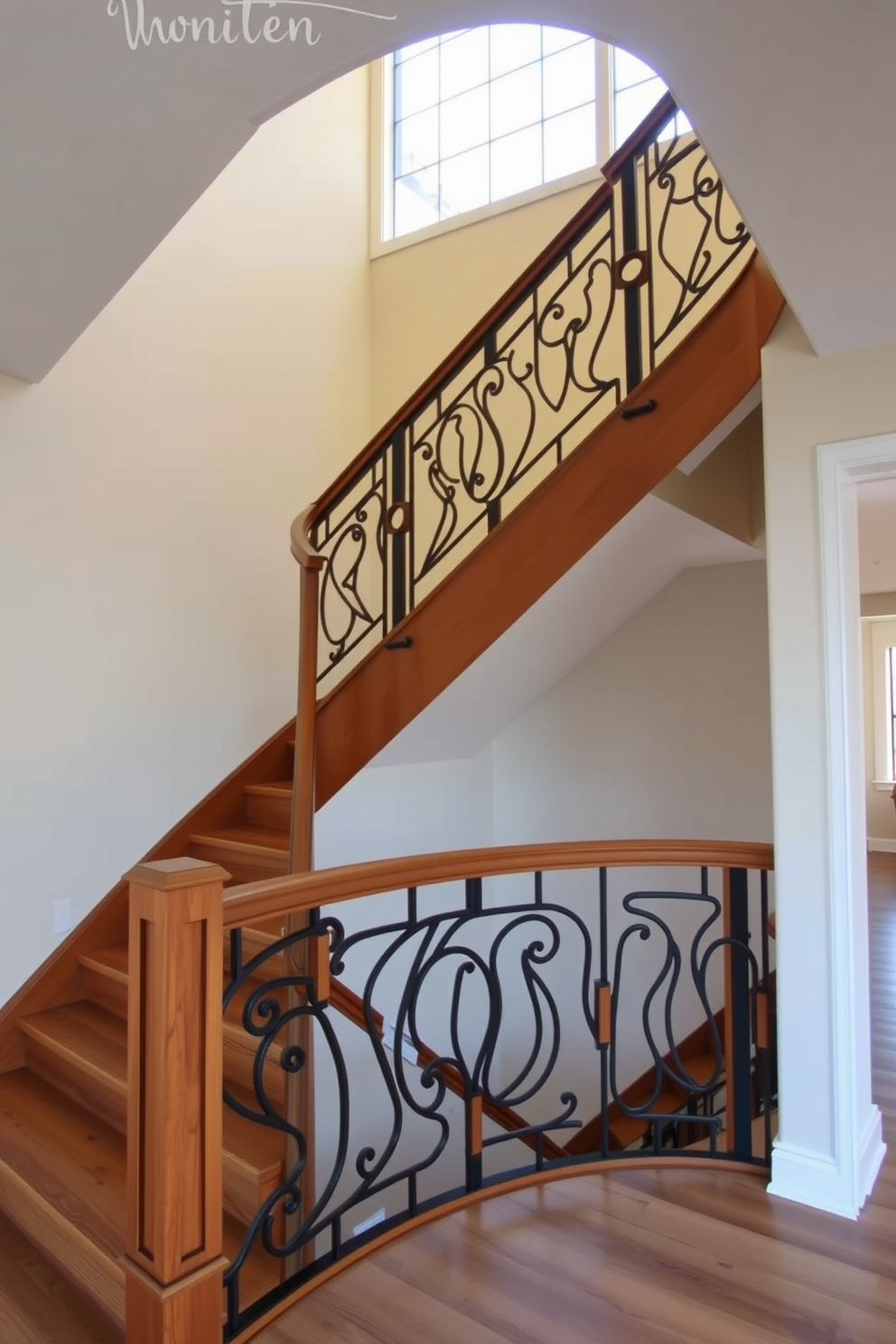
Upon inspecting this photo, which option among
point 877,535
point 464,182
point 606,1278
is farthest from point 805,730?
point 464,182

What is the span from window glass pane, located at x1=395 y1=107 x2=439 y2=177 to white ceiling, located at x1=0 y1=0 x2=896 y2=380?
155 inches

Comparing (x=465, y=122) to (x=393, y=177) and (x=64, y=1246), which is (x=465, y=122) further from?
(x=64, y=1246)

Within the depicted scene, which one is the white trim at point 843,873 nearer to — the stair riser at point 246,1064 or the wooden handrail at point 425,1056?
the wooden handrail at point 425,1056

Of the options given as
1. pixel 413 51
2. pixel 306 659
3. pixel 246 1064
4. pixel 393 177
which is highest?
pixel 413 51

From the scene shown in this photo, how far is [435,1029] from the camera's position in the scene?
4.96m

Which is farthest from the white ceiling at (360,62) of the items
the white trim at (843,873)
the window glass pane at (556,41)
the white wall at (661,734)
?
Answer: the window glass pane at (556,41)

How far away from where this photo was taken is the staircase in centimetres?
232

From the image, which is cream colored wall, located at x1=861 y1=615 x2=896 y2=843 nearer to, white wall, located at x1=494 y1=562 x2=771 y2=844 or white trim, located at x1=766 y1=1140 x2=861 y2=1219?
white wall, located at x1=494 y1=562 x2=771 y2=844

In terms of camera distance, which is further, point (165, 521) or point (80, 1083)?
point (165, 521)

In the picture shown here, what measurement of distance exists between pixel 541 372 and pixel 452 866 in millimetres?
3882

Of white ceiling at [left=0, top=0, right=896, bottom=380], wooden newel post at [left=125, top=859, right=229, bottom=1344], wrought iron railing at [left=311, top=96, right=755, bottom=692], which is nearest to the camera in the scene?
white ceiling at [left=0, top=0, right=896, bottom=380]

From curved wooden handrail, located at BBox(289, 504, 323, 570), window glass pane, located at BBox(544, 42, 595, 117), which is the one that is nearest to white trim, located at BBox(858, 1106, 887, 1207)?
curved wooden handrail, located at BBox(289, 504, 323, 570)

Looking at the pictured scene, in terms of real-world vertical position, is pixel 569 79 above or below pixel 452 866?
above

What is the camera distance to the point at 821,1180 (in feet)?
7.25
